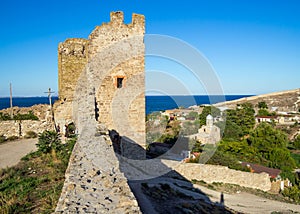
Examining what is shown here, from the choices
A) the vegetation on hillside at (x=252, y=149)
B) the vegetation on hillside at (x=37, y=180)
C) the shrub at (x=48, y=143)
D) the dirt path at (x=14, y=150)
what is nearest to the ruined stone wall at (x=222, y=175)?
the vegetation on hillside at (x=252, y=149)

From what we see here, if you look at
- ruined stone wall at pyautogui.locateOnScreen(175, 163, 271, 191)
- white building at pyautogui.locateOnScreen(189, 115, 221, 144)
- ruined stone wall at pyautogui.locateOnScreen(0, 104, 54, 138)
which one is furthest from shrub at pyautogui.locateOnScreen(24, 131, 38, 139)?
white building at pyautogui.locateOnScreen(189, 115, 221, 144)

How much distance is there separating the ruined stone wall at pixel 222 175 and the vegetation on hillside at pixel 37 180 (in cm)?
704

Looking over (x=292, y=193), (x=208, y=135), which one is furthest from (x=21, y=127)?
(x=208, y=135)

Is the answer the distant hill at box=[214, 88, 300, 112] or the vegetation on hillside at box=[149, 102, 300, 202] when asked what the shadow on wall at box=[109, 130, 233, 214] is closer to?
the vegetation on hillside at box=[149, 102, 300, 202]

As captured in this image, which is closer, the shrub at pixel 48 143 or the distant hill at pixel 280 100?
the shrub at pixel 48 143

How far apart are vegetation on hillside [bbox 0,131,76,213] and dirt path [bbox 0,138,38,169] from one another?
51cm

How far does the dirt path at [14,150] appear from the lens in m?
9.53

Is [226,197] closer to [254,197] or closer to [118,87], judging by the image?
[254,197]

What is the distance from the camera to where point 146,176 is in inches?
415

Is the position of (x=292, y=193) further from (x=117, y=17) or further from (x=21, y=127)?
(x=21, y=127)

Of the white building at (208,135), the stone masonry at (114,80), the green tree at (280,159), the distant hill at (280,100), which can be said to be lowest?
the green tree at (280,159)

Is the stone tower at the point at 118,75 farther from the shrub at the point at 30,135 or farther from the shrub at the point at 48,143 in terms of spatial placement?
the shrub at the point at 30,135

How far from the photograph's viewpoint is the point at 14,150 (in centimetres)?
1154

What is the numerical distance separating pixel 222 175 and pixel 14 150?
10.9 m
